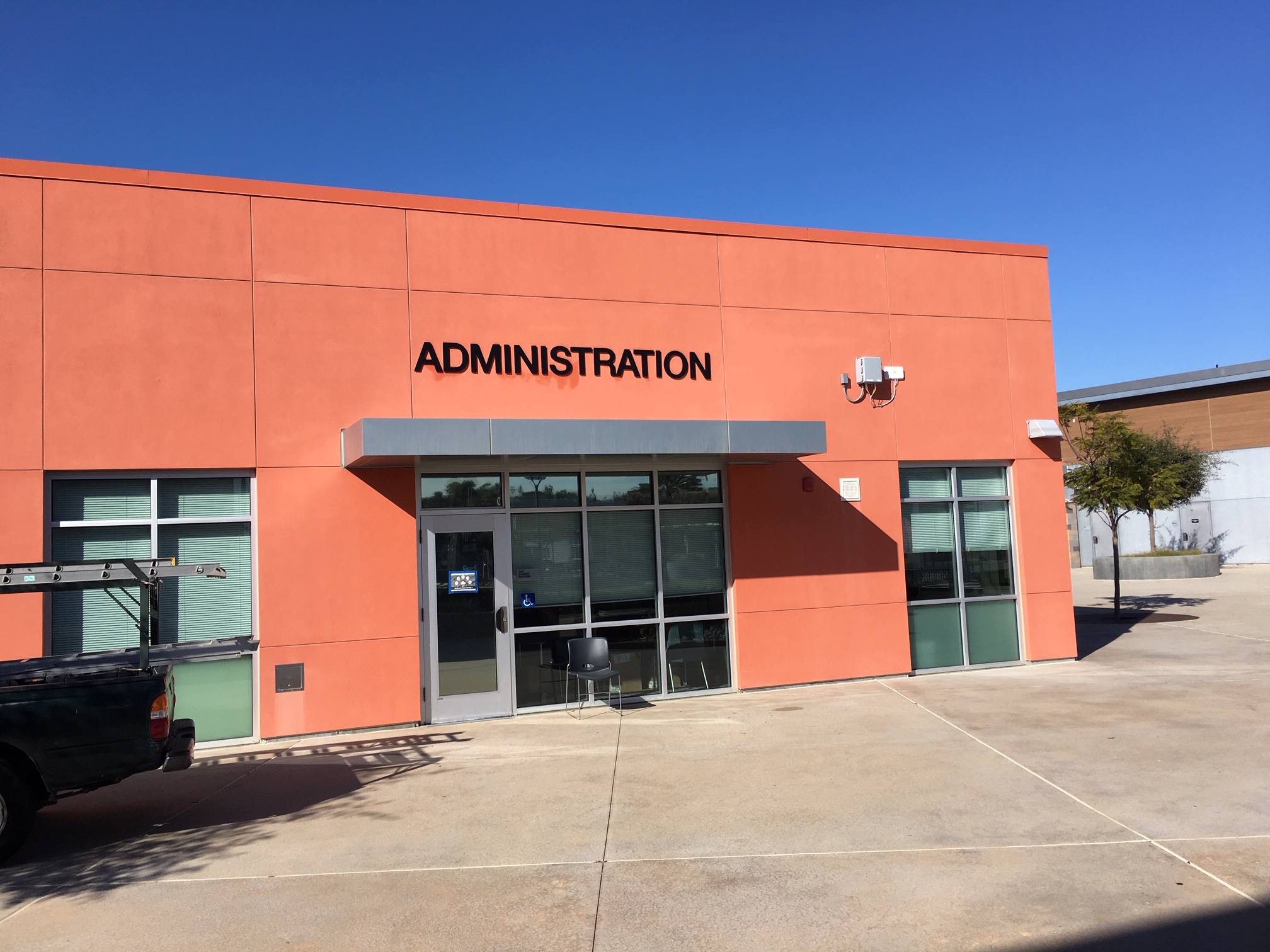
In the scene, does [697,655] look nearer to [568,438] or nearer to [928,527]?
[568,438]

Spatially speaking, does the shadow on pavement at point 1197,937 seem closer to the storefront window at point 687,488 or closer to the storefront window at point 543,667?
the storefront window at point 543,667

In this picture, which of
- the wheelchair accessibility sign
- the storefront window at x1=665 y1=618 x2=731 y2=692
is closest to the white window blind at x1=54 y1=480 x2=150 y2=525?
the wheelchair accessibility sign

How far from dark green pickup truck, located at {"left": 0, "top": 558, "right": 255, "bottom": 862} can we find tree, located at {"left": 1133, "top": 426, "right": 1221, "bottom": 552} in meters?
16.9

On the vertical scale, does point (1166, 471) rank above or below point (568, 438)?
above

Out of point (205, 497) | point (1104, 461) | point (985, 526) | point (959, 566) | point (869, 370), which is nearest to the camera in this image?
point (205, 497)

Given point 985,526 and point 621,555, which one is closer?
A: point 621,555

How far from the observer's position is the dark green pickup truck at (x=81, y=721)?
578cm

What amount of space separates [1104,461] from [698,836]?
14840 mm

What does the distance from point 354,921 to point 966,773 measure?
15.5 ft

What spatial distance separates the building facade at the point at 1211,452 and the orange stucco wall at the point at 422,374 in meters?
23.3

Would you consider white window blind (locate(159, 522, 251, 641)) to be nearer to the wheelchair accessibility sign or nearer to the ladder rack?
the wheelchair accessibility sign

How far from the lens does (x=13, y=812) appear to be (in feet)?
18.8

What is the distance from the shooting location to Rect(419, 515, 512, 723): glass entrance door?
32.7 feet

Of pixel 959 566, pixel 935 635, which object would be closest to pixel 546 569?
pixel 935 635
